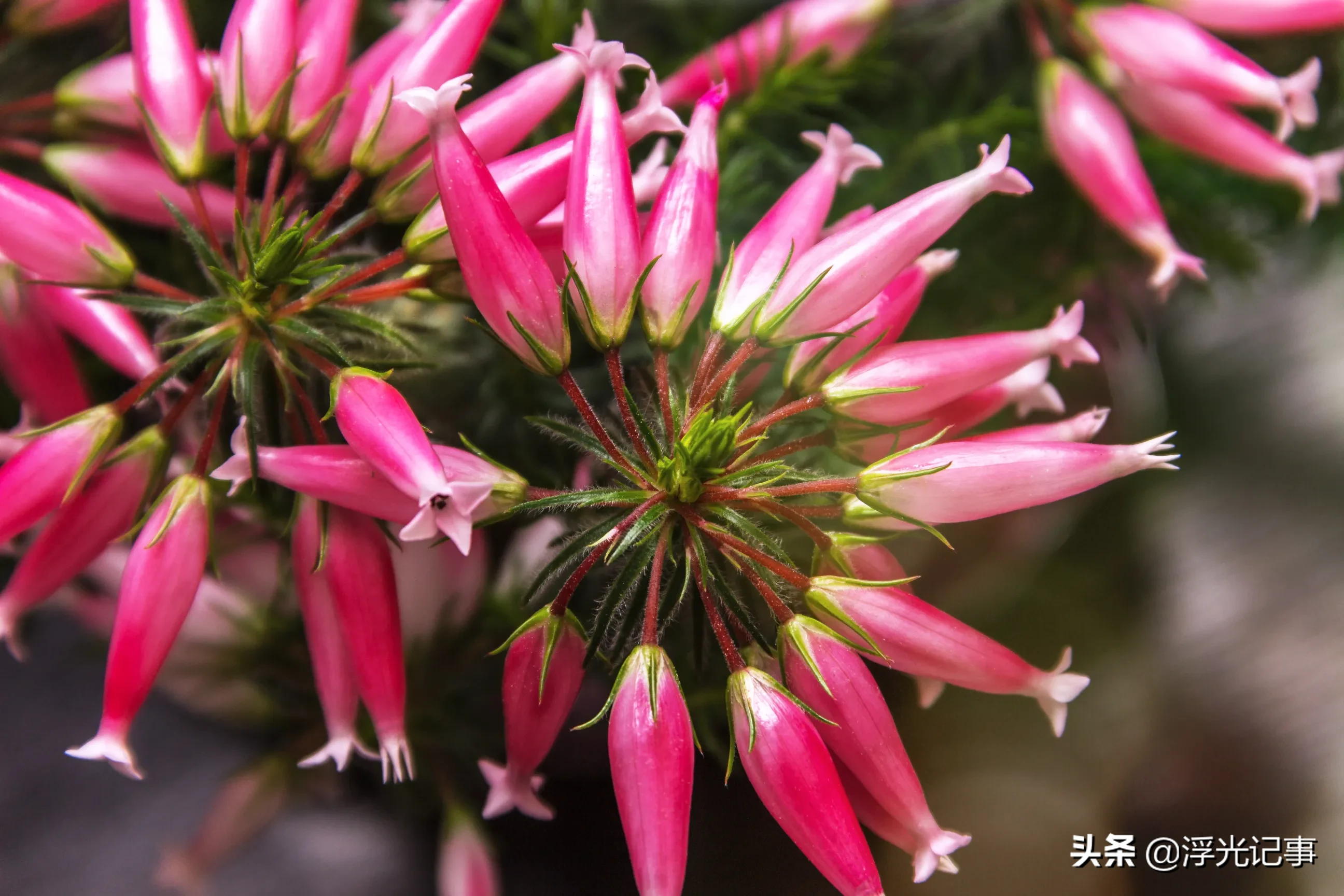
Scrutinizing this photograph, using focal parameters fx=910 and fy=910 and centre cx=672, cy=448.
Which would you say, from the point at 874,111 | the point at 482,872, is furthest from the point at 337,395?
the point at 874,111

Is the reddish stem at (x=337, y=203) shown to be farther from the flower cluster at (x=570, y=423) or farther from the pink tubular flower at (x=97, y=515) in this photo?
the pink tubular flower at (x=97, y=515)

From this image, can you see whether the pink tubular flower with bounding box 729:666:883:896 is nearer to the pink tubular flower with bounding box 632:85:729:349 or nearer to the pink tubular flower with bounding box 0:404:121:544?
the pink tubular flower with bounding box 632:85:729:349

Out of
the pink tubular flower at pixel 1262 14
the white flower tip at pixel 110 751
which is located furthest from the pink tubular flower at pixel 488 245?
the pink tubular flower at pixel 1262 14

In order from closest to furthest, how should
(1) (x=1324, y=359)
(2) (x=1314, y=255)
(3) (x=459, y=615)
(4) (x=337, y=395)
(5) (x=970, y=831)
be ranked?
(4) (x=337, y=395), (3) (x=459, y=615), (5) (x=970, y=831), (2) (x=1314, y=255), (1) (x=1324, y=359)

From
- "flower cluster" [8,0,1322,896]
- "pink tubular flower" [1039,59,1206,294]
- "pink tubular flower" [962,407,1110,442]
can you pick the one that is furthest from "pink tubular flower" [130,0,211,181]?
"pink tubular flower" [1039,59,1206,294]

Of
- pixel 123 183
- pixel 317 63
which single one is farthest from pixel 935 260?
pixel 123 183

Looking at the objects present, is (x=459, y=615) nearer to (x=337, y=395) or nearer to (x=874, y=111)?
(x=337, y=395)
